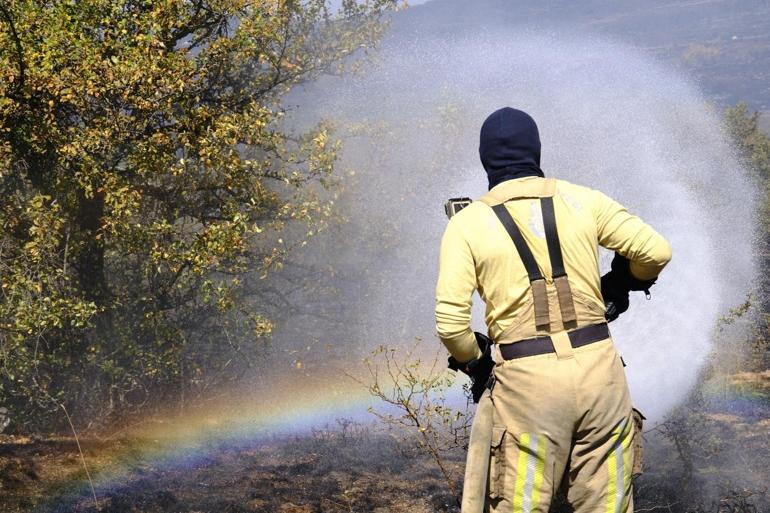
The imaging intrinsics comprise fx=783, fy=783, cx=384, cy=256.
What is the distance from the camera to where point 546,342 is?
9.48 ft

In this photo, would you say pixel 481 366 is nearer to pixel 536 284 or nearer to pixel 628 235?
pixel 536 284

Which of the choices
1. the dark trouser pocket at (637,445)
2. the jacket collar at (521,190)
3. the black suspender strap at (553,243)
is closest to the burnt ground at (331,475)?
the dark trouser pocket at (637,445)

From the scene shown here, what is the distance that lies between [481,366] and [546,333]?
13.3 inches

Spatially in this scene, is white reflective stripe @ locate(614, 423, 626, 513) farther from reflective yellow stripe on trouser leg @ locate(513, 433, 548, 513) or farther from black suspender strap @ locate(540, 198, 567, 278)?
black suspender strap @ locate(540, 198, 567, 278)

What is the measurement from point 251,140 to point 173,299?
270cm

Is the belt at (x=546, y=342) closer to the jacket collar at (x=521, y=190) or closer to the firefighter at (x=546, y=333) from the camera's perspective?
the firefighter at (x=546, y=333)

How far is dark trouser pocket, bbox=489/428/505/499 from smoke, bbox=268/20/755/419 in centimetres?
971

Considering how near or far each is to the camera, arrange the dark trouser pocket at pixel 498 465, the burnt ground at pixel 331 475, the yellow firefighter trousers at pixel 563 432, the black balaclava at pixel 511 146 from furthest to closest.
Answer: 1. the burnt ground at pixel 331 475
2. the black balaclava at pixel 511 146
3. the dark trouser pocket at pixel 498 465
4. the yellow firefighter trousers at pixel 563 432

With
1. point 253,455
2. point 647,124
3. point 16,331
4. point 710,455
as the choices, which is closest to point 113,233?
point 16,331

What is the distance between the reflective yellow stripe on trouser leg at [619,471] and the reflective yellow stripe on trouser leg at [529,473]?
27cm

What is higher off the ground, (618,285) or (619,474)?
(618,285)

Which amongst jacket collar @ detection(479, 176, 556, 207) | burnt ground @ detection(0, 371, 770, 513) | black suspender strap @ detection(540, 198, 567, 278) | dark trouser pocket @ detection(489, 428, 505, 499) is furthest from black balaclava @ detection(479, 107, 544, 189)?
burnt ground @ detection(0, 371, 770, 513)

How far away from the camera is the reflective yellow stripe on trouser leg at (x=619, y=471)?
2.93 m

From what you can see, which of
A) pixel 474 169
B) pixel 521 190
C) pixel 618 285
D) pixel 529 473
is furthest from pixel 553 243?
pixel 474 169
